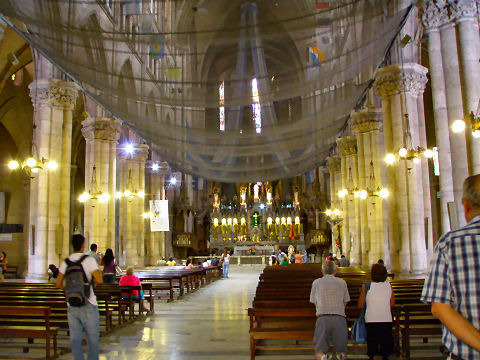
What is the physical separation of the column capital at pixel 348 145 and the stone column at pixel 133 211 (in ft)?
39.2

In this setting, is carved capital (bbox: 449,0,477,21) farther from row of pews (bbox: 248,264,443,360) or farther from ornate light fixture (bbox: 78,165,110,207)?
ornate light fixture (bbox: 78,165,110,207)

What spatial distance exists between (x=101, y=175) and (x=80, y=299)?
60.5ft

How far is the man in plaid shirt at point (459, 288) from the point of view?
253 centimetres

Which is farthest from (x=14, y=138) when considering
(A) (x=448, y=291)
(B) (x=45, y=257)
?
(A) (x=448, y=291)

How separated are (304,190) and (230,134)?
33521 millimetres

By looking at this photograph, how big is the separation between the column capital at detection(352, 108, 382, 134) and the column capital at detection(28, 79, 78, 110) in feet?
42.7

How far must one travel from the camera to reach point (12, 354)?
323 inches

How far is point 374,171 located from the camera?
23.2 meters

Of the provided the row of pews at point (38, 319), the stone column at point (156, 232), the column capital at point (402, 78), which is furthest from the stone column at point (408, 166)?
the stone column at point (156, 232)

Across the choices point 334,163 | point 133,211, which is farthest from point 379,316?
point 334,163

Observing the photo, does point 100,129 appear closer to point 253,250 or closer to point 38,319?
point 38,319

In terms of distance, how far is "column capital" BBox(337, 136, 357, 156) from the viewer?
28.2m

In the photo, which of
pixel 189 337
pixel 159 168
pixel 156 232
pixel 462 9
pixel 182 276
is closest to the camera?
pixel 189 337

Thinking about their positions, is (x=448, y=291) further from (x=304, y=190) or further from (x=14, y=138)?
(x=304, y=190)
